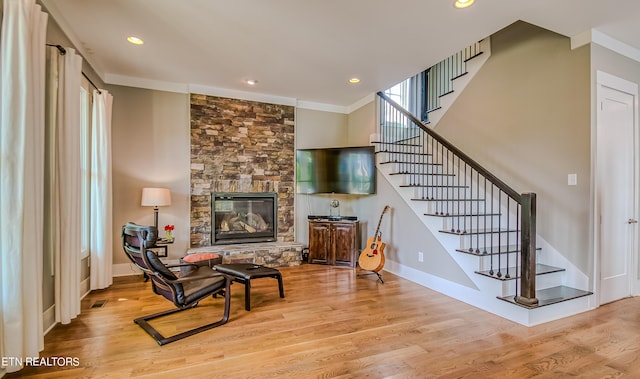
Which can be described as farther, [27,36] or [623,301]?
[623,301]

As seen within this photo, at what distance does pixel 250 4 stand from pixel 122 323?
10.4 ft

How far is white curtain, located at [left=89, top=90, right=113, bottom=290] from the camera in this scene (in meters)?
3.81

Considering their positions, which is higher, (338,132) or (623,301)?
(338,132)

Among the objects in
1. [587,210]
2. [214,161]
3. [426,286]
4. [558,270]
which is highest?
[214,161]

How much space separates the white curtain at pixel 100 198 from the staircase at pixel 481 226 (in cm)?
394

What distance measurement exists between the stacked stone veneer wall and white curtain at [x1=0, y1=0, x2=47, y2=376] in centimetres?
292

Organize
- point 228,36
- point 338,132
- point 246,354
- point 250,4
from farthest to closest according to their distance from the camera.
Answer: point 338,132, point 228,36, point 250,4, point 246,354

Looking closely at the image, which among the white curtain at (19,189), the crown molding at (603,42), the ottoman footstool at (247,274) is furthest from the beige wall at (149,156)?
the crown molding at (603,42)

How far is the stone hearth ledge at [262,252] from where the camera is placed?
4797mm

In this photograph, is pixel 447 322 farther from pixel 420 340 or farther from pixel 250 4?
pixel 250 4

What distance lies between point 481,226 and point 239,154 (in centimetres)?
395

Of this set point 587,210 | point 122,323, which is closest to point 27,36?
point 122,323

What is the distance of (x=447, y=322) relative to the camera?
114 inches

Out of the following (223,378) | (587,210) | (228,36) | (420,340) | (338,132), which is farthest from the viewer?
(338,132)
